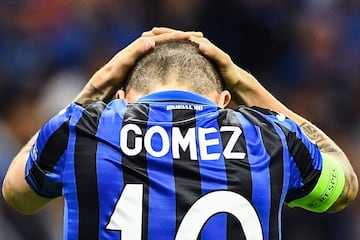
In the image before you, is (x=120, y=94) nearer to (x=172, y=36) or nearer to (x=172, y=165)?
(x=172, y=36)

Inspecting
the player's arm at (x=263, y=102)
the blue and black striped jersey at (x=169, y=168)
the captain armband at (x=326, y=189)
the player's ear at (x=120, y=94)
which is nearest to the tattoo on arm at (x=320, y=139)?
the player's arm at (x=263, y=102)

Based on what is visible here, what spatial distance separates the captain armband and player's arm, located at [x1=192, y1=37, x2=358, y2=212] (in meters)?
0.01

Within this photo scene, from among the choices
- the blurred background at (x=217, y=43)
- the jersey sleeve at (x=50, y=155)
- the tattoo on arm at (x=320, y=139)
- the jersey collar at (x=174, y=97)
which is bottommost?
the jersey sleeve at (x=50, y=155)

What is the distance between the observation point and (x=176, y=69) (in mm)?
3475

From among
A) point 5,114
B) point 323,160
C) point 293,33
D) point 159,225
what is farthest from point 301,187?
point 293,33

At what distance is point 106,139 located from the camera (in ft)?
10.8

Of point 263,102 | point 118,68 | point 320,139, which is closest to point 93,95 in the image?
point 118,68

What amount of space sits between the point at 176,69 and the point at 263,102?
47 cm

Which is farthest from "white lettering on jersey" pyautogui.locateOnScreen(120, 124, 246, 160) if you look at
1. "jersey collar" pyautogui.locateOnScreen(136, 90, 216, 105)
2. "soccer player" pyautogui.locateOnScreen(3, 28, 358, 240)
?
"jersey collar" pyautogui.locateOnScreen(136, 90, 216, 105)

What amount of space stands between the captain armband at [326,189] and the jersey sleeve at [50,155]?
2.43 feet

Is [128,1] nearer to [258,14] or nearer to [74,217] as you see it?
[258,14]

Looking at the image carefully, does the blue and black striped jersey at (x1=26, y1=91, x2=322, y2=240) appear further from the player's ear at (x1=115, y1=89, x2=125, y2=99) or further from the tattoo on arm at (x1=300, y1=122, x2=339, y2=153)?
the tattoo on arm at (x1=300, y1=122, x2=339, y2=153)

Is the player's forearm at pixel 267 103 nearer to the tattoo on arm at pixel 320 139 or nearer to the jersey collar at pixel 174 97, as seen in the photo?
the tattoo on arm at pixel 320 139

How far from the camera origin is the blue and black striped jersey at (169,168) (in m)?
3.21
